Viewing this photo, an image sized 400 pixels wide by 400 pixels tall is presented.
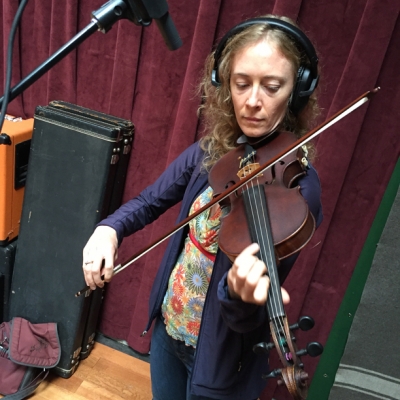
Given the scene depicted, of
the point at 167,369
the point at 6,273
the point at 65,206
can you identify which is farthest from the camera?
the point at 6,273

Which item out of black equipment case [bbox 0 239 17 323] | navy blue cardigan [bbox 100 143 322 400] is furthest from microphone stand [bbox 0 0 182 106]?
black equipment case [bbox 0 239 17 323]

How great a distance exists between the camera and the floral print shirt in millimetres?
842

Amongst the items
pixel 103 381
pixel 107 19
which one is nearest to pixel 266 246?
pixel 107 19

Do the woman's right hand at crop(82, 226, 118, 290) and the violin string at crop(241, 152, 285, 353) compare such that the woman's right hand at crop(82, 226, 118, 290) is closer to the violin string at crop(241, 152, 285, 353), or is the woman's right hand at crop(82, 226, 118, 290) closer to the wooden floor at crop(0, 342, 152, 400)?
the violin string at crop(241, 152, 285, 353)

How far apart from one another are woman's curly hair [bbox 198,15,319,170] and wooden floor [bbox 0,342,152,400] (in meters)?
1.08

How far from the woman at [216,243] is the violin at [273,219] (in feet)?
0.11

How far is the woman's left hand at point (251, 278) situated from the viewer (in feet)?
1.81

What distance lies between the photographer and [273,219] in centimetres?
67

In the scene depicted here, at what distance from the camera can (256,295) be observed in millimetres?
554

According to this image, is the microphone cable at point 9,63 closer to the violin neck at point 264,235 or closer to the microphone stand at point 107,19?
the microphone stand at point 107,19

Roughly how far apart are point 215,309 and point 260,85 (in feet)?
1.41

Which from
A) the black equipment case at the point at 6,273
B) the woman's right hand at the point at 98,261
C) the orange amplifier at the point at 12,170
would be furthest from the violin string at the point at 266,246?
the black equipment case at the point at 6,273

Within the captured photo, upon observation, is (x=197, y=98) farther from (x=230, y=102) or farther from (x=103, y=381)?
(x=103, y=381)

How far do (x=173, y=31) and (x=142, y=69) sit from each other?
851 millimetres
